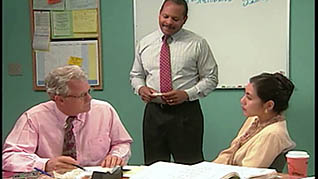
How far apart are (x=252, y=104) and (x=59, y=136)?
0.88 m

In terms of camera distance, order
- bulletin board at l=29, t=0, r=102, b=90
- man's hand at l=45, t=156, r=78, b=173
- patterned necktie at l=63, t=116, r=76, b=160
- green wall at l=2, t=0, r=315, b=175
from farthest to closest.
Result: bulletin board at l=29, t=0, r=102, b=90
green wall at l=2, t=0, r=315, b=175
patterned necktie at l=63, t=116, r=76, b=160
man's hand at l=45, t=156, r=78, b=173

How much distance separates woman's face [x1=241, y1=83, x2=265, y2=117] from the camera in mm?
2062

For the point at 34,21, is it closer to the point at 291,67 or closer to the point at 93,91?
the point at 93,91

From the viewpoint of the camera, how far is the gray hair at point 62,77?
1.98 metres

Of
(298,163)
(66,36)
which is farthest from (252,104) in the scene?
(66,36)

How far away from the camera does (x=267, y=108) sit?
204 centimetres

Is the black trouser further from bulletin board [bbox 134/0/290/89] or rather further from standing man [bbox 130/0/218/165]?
bulletin board [bbox 134/0/290/89]

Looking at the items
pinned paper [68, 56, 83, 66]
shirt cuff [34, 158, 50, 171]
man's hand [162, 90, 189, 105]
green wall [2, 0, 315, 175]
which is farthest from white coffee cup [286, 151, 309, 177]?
pinned paper [68, 56, 83, 66]

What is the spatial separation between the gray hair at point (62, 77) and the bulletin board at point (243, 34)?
1.58 metres

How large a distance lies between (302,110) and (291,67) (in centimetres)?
31

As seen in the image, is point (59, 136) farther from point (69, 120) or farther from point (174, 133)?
point (174, 133)

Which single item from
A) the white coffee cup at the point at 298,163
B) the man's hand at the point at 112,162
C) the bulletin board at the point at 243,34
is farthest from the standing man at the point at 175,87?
the white coffee cup at the point at 298,163

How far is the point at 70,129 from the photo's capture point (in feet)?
6.47

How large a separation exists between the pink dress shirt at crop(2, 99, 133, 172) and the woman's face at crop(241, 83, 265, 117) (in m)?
0.57
